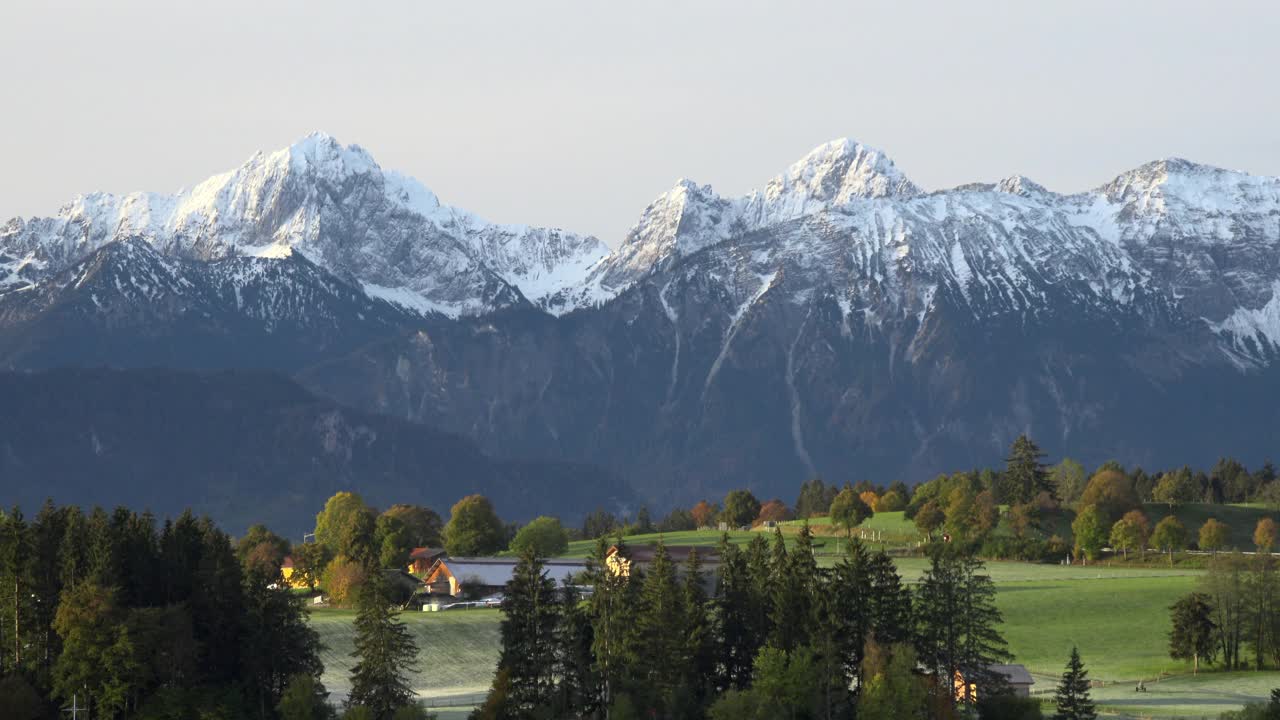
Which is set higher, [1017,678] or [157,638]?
[157,638]

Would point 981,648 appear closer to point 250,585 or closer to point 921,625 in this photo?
point 921,625

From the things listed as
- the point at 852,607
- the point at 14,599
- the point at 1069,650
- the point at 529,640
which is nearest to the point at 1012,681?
the point at 852,607

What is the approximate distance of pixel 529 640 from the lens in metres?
128

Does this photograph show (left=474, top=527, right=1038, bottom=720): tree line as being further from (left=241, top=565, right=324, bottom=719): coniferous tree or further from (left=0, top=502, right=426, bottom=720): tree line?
(left=241, top=565, right=324, bottom=719): coniferous tree

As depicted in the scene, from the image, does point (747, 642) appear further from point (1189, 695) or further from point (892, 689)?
point (1189, 695)

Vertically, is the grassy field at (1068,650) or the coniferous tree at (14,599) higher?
the coniferous tree at (14,599)

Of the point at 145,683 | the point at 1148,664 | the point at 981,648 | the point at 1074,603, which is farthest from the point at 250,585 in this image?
the point at 1074,603

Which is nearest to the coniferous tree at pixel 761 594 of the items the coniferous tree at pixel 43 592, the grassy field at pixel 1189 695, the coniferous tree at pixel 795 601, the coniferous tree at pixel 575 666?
the coniferous tree at pixel 795 601

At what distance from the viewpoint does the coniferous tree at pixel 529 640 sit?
125 meters

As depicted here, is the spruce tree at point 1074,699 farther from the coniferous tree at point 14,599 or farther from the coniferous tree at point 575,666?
the coniferous tree at point 14,599

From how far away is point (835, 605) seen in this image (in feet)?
422

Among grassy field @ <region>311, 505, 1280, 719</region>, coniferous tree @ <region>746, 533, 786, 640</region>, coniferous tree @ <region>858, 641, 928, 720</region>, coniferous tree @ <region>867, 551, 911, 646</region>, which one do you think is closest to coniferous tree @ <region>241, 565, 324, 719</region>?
grassy field @ <region>311, 505, 1280, 719</region>

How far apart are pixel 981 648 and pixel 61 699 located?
5647cm

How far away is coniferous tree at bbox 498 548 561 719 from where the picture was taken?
12531cm
